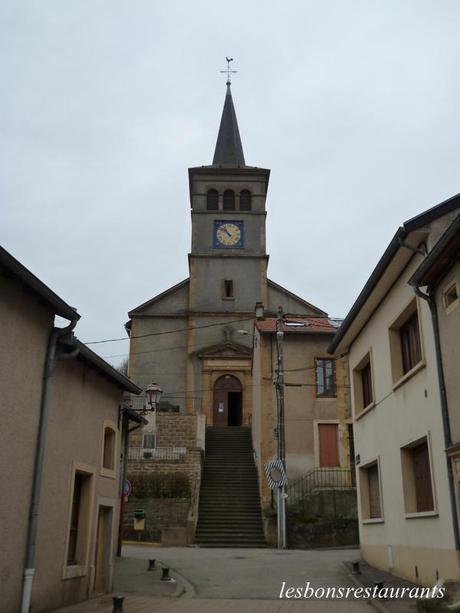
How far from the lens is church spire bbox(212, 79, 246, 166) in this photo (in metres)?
44.4

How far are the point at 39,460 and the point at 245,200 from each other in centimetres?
3266

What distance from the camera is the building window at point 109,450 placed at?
12914 mm

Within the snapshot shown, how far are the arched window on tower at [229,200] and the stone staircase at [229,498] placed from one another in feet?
49.5

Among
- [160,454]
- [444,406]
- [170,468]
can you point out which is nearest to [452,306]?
[444,406]

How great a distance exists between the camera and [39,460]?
9.00 metres

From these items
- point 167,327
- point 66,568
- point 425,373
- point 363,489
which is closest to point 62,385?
point 66,568

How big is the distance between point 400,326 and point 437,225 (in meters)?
2.91

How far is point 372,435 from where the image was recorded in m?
14.5

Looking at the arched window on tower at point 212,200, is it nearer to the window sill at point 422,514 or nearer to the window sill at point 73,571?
the window sill at point 422,514

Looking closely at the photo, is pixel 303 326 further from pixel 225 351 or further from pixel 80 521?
pixel 80 521

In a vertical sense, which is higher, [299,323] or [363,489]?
[299,323]

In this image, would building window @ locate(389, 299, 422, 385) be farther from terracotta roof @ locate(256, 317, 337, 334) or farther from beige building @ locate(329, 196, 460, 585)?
terracotta roof @ locate(256, 317, 337, 334)

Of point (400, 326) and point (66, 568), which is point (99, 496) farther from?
point (400, 326)

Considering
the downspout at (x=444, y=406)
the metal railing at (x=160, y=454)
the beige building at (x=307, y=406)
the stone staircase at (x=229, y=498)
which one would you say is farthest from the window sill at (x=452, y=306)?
the metal railing at (x=160, y=454)
